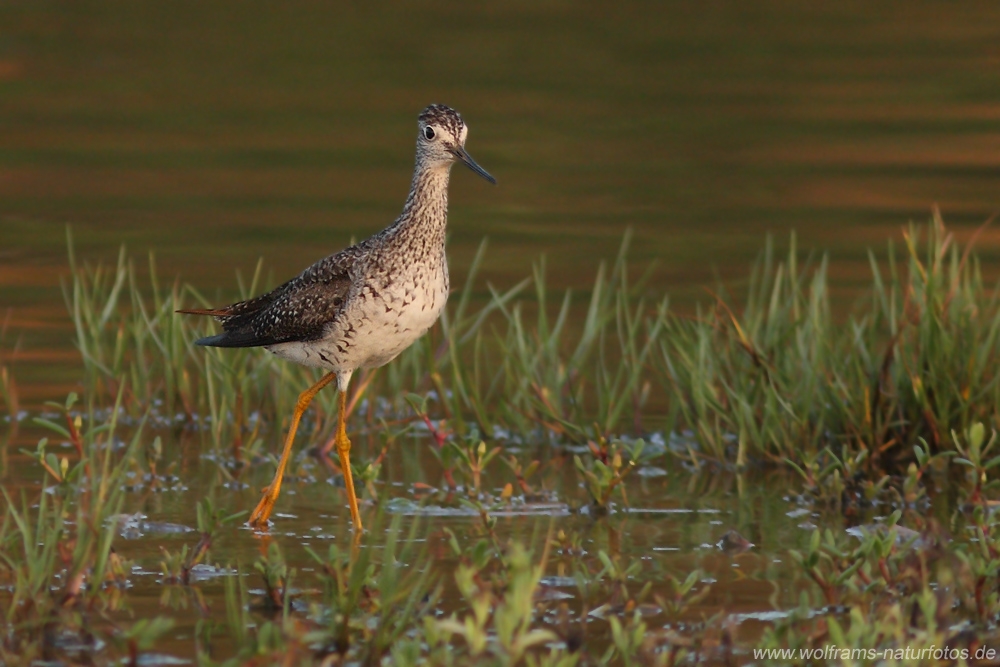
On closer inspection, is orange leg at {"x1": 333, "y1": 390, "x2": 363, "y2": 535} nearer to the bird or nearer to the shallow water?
the bird

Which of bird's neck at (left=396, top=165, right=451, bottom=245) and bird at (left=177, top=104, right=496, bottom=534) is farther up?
bird's neck at (left=396, top=165, right=451, bottom=245)

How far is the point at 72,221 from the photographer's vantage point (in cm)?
1361

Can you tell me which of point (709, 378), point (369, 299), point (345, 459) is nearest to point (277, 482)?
point (345, 459)

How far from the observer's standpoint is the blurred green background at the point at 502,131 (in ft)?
42.9

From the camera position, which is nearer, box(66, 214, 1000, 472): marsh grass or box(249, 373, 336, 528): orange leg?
box(249, 373, 336, 528): orange leg

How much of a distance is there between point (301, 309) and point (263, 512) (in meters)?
0.92

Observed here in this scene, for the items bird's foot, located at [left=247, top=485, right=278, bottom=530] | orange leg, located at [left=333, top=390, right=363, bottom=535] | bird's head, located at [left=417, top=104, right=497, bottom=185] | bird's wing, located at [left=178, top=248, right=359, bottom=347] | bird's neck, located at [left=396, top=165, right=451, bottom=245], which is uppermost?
bird's head, located at [left=417, top=104, right=497, bottom=185]

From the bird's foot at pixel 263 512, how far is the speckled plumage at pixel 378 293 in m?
0.64

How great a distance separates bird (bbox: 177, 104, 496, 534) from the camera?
7312 mm

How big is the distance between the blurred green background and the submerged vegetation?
6.00 ft

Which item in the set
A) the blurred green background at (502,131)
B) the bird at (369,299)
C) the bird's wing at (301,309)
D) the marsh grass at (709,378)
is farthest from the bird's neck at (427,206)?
the blurred green background at (502,131)

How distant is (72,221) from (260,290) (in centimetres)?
308

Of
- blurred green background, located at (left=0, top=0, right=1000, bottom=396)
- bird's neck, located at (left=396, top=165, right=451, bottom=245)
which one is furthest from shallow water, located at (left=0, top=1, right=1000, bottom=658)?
bird's neck, located at (left=396, top=165, right=451, bottom=245)

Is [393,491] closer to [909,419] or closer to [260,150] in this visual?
[909,419]
